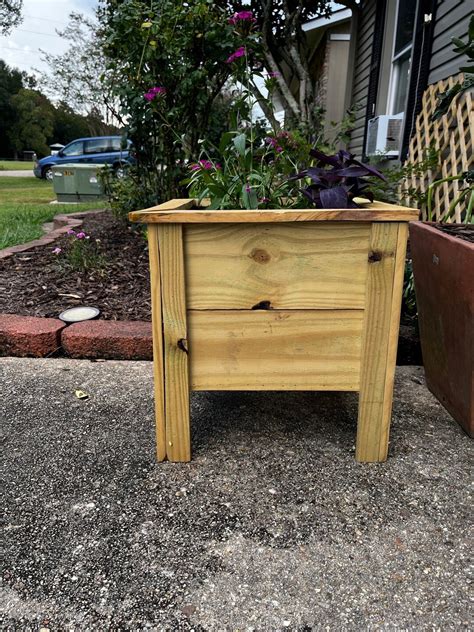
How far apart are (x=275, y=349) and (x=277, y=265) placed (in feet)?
0.78

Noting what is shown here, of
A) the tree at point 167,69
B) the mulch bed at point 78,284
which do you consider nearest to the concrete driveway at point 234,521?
the mulch bed at point 78,284

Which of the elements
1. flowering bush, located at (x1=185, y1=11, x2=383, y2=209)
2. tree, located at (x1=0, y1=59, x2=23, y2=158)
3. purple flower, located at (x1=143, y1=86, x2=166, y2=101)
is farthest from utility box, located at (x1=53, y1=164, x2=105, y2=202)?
tree, located at (x1=0, y1=59, x2=23, y2=158)

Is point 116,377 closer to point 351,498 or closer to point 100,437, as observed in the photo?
point 100,437

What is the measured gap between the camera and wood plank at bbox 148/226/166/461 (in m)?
1.24

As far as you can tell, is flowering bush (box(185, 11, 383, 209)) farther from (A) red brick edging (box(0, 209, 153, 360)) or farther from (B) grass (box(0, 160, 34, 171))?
(B) grass (box(0, 160, 34, 171))

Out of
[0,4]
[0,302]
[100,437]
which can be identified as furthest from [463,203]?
[0,4]

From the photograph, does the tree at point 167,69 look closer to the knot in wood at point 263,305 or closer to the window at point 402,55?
the knot in wood at point 263,305

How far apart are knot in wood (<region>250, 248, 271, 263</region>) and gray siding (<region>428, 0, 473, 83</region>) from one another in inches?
115

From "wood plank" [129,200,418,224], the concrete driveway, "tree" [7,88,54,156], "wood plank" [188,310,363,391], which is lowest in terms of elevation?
the concrete driveway

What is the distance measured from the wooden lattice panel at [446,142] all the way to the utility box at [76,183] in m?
6.35

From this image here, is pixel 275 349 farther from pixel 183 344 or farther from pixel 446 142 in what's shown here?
pixel 446 142

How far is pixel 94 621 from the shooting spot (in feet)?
2.89

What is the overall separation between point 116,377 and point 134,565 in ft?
3.33

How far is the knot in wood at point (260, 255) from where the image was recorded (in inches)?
48.8
